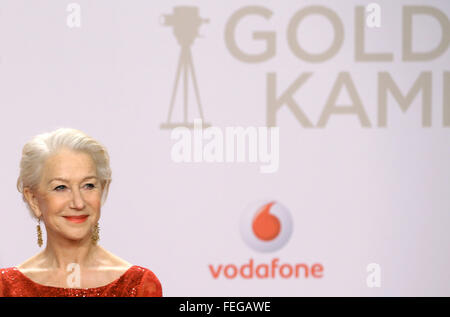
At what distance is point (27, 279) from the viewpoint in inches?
98.4

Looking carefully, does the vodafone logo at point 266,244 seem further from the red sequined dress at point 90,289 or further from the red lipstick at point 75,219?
the red lipstick at point 75,219

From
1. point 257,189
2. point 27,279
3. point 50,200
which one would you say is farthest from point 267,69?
point 27,279

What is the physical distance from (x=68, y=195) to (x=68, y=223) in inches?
3.9

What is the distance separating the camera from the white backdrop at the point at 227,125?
9.71ft

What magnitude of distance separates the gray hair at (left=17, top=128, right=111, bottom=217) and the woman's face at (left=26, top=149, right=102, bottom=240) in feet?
0.06

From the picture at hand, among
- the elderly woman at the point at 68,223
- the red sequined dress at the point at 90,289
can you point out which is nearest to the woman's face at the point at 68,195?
the elderly woman at the point at 68,223

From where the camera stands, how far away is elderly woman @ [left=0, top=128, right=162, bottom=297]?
8.05 feet

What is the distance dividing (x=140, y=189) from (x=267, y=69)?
0.76 meters

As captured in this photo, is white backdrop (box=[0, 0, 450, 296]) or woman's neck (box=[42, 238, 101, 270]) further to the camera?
white backdrop (box=[0, 0, 450, 296])

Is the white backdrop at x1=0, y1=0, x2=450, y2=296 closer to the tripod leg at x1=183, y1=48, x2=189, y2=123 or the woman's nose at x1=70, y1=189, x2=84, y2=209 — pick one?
the tripod leg at x1=183, y1=48, x2=189, y2=123

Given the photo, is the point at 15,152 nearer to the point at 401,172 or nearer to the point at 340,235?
the point at 340,235

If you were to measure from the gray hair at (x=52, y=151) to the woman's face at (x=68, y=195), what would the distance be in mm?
18

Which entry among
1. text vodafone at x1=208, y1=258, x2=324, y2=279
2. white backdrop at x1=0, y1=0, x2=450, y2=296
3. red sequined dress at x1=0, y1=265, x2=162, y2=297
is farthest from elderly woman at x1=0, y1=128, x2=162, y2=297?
text vodafone at x1=208, y1=258, x2=324, y2=279

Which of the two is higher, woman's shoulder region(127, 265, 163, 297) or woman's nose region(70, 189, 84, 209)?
woman's nose region(70, 189, 84, 209)
